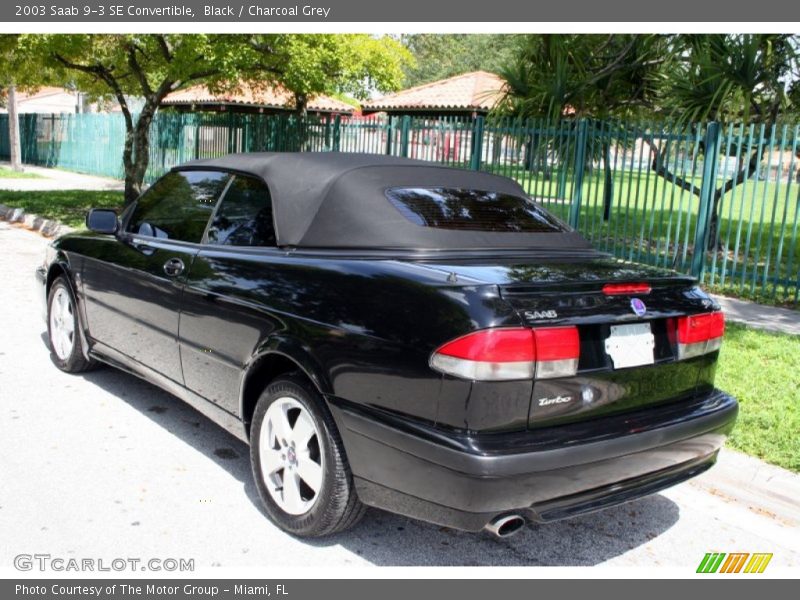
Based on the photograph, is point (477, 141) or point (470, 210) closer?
point (470, 210)

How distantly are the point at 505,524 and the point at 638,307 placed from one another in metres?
0.99

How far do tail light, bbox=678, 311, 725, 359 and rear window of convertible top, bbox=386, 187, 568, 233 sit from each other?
1.02 m

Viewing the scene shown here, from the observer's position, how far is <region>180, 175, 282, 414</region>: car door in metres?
3.63

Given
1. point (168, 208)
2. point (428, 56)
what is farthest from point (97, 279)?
point (428, 56)

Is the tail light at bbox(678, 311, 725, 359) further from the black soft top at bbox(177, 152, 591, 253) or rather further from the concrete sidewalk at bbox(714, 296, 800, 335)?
the concrete sidewalk at bbox(714, 296, 800, 335)

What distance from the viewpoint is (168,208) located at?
470 centimetres

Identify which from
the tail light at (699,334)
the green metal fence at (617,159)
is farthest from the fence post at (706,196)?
the tail light at (699,334)

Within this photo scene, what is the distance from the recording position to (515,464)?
2.73m

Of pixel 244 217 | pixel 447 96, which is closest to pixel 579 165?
pixel 244 217

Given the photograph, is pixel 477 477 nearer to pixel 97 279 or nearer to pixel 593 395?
pixel 593 395

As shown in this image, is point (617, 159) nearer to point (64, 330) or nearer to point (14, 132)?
point (64, 330)

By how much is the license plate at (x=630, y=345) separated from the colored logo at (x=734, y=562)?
1.00m

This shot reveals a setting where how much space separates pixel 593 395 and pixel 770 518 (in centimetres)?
163

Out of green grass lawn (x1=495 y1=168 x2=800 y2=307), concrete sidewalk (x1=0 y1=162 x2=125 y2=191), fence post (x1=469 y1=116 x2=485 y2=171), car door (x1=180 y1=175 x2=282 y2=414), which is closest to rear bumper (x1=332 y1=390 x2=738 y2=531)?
car door (x1=180 y1=175 x2=282 y2=414)
